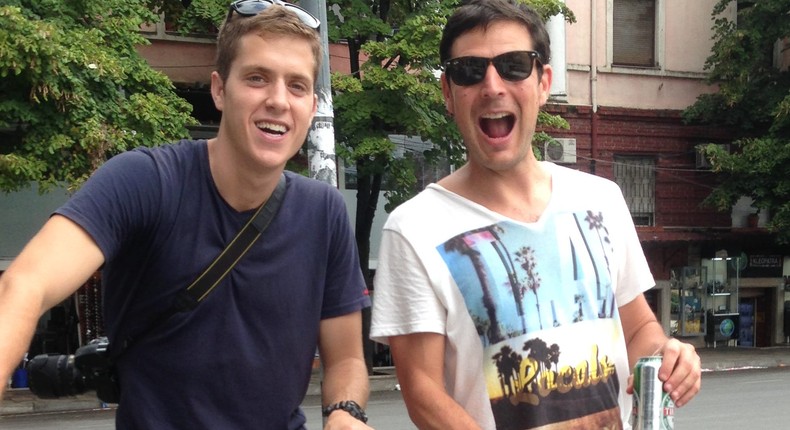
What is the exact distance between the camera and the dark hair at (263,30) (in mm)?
2857

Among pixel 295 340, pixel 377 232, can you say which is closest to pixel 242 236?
pixel 295 340

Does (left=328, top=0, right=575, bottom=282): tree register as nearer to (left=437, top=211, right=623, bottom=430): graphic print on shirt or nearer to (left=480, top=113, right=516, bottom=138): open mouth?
(left=480, top=113, right=516, bottom=138): open mouth

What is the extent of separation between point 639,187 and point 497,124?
24558 millimetres

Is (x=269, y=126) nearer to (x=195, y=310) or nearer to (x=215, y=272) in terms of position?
(x=215, y=272)

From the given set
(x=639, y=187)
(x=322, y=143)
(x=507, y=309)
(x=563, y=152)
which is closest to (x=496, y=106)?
(x=507, y=309)

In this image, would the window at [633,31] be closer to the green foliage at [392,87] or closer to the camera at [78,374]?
the green foliage at [392,87]

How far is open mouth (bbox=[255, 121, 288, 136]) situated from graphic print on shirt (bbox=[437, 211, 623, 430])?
519 mm

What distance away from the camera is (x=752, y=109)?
Answer: 26.3 m

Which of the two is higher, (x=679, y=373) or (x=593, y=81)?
(x=593, y=81)

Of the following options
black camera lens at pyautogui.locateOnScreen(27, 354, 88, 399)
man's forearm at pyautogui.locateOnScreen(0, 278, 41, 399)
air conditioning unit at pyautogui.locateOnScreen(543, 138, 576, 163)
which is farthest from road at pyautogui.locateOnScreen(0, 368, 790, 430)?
man's forearm at pyautogui.locateOnScreen(0, 278, 41, 399)

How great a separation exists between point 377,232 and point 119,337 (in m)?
20.5

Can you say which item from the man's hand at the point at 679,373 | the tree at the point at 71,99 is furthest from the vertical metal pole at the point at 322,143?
the tree at the point at 71,99

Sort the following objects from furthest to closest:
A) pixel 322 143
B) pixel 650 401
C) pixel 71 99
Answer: pixel 71 99 < pixel 322 143 < pixel 650 401

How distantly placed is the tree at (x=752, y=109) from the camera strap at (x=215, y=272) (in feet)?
77.4
